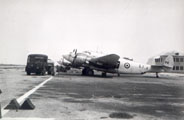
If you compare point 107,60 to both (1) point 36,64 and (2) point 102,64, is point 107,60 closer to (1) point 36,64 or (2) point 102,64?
(2) point 102,64

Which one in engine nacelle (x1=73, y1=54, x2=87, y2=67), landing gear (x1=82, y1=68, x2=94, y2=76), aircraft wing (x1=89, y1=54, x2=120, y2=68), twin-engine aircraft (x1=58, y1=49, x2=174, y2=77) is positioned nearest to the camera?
aircraft wing (x1=89, y1=54, x2=120, y2=68)

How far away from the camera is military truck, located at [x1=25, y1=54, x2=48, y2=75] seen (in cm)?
2633

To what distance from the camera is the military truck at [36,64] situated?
2633cm

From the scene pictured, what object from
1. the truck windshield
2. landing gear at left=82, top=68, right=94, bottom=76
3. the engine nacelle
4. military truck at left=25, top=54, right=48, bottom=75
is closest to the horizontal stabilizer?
the engine nacelle

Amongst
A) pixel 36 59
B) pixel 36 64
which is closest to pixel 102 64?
pixel 36 64

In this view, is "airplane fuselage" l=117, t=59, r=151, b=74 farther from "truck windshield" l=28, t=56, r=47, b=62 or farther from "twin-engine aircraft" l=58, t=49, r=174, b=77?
"truck windshield" l=28, t=56, r=47, b=62

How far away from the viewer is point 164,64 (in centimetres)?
3012

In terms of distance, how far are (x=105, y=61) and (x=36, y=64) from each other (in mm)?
7790

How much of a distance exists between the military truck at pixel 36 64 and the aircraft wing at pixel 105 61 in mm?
5636

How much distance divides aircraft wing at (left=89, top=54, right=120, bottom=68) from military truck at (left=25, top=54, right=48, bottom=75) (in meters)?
5.64

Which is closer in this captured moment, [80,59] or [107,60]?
[107,60]

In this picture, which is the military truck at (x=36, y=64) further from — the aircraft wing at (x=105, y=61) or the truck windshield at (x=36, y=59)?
the aircraft wing at (x=105, y=61)

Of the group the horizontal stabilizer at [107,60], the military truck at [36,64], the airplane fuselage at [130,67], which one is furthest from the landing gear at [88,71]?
the military truck at [36,64]

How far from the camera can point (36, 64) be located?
86.7 feet
